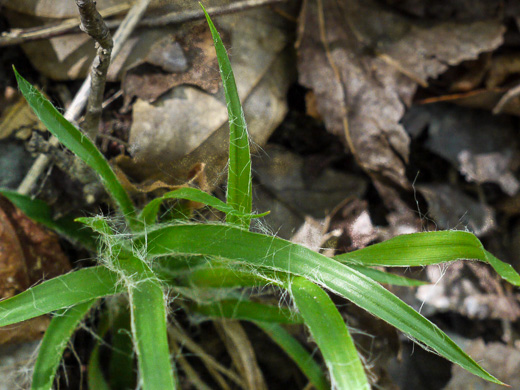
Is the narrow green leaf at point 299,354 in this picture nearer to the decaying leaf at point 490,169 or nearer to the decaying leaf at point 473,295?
the decaying leaf at point 473,295

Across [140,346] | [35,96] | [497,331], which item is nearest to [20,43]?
[35,96]

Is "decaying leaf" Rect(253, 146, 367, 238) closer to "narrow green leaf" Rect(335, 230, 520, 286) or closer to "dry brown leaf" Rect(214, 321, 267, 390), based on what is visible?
"narrow green leaf" Rect(335, 230, 520, 286)

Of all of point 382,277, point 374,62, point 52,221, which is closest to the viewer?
point 382,277

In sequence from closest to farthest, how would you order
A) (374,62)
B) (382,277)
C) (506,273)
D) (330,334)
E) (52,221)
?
(330,334)
(506,273)
(382,277)
(52,221)
(374,62)

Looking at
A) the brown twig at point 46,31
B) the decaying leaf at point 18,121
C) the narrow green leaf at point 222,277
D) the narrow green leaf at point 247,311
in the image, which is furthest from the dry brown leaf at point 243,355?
the brown twig at point 46,31

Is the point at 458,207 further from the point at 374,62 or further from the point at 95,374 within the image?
the point at 95,374

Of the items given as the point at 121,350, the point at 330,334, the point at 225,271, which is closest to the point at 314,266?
the point at 330,334

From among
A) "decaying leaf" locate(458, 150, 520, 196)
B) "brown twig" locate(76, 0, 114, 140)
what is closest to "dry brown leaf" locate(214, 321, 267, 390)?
"brown twig" locate(76, 0, 114, 140)
